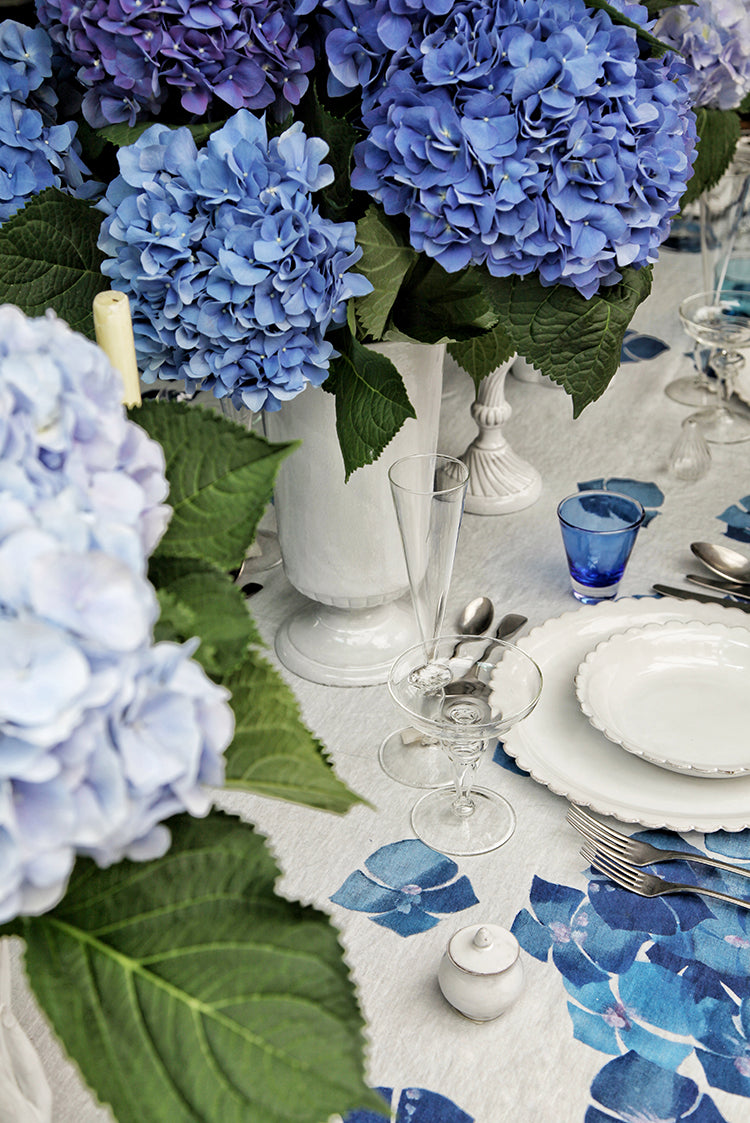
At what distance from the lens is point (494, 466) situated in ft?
3.38

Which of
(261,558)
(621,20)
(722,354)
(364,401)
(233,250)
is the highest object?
(621,20)

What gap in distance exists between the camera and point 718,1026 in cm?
57

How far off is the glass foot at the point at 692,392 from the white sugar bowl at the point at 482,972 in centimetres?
76

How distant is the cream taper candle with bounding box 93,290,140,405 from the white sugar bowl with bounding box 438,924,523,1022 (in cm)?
34

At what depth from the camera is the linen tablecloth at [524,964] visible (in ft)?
1.77

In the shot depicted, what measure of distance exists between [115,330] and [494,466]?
2.21 feet

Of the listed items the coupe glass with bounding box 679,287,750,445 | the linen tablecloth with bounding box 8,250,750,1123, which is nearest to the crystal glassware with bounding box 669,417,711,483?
the coupe glass with bounding box 679,287,750,445

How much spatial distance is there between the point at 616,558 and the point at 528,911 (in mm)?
322

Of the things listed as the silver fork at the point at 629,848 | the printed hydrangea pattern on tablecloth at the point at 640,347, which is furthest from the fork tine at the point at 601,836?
the printed hydrangea pattern on tablecloth at the point at 640,347

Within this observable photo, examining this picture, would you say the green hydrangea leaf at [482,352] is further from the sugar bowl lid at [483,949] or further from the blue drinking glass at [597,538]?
the sugar bowl lid at [483,949]

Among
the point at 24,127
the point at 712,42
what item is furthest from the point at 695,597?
the point at 24,127

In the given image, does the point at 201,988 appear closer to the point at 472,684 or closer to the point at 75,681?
the point at 75,681

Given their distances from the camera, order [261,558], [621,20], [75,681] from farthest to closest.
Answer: [261,558], [621,20], [75,681]

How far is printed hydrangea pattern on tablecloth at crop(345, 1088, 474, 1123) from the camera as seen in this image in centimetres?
52
